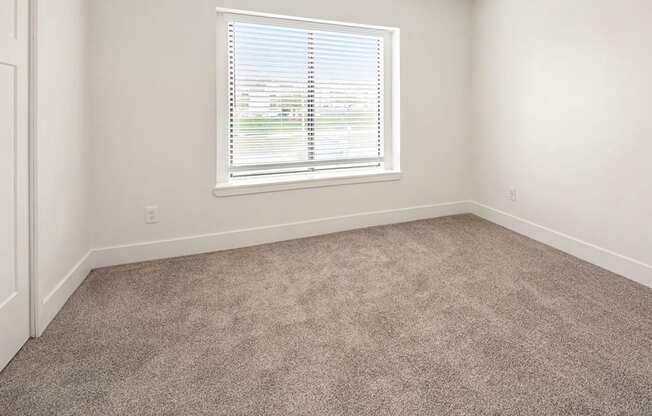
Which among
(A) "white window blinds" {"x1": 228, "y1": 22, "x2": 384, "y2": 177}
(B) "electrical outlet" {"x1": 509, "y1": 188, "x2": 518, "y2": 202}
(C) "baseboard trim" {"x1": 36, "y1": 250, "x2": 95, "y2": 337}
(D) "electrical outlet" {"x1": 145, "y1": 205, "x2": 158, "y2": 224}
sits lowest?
(C) "baseboard trim" {"x1": 36, "y1": 250, "x2": 95, "y2": 337}

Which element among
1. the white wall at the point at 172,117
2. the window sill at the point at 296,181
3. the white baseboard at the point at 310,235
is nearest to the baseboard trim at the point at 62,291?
the white baseboard at the point at 310,235

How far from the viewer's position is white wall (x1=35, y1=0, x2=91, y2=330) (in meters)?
1.88

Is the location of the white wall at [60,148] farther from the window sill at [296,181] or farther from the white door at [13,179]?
the window sill at [296,181]

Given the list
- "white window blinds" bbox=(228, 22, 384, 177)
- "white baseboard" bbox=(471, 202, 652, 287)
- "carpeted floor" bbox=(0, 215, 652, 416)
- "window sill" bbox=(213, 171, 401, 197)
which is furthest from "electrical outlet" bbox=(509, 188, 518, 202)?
"white window blinds" bbox=(228, 22, 384, 177)

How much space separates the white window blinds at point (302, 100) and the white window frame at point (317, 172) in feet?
0.17

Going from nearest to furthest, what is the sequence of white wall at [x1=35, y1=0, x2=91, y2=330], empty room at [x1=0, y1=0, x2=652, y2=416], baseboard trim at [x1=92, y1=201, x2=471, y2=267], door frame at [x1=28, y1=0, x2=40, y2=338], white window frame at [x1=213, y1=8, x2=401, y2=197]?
empty room at [x1=0, y1=0, x2=652, y2=416]
door frame at [x1=28, y1=0, x2=40, y2=338]
white wall at [x1=35, y1=0, x2=91, y2=330]
baseboard trim at [x1=92, y1=201, x2=471, y2=267]
white window frame at [x1=213, y1=8, x2=401, y2=197]

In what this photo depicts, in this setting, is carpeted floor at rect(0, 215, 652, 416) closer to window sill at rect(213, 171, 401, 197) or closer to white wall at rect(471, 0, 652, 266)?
white wall at rect(471, 0, 652, 266)

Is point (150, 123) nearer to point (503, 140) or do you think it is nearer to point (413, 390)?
point (413, 390)

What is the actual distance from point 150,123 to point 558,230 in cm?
327

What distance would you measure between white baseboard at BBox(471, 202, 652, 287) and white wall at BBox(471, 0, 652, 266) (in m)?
0.05

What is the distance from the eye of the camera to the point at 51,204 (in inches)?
79.0

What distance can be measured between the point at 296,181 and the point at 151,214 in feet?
3.88

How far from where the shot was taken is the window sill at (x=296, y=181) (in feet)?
10.1

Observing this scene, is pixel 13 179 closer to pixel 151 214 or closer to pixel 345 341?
pixel 151 214
